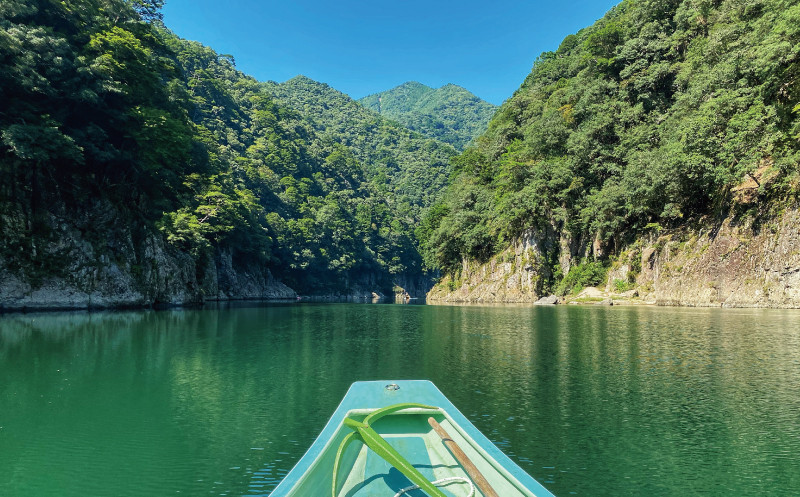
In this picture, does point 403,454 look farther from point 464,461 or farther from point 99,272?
point 99,272

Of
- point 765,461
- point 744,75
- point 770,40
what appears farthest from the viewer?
point 744,75

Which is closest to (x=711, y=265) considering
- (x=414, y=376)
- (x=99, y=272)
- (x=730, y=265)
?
(x=730, y=265)

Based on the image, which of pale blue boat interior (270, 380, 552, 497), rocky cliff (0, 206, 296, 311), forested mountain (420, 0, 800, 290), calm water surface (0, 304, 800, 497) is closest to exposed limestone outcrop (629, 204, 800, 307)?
forested mountain (420, 0, 800, 290)

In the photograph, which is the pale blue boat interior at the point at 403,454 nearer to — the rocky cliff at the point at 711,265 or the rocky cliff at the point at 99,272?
the rocky cliff at the point at 711,265

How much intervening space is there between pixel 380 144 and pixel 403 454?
160 meters

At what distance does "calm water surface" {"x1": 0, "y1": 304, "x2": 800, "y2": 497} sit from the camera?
5.77 metres

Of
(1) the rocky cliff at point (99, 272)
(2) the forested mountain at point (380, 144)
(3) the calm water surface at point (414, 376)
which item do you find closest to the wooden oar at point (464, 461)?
(3) the calm water surface at point (414, 376)

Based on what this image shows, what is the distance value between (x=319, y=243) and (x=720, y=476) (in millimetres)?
81890

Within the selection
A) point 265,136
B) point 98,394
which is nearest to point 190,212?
point 98,394

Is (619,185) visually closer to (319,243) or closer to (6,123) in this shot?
(6,123)

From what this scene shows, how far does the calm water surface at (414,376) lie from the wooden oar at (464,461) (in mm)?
1611

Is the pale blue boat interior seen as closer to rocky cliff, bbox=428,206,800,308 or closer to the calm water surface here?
the calm water surface

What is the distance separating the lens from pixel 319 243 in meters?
85.1

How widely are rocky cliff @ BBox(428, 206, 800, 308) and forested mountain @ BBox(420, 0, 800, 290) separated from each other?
110 cm
